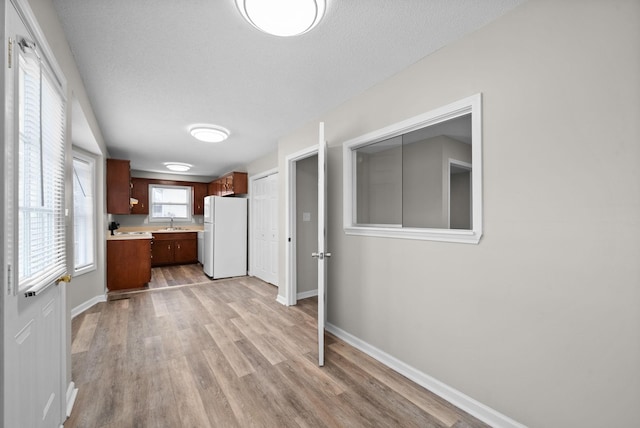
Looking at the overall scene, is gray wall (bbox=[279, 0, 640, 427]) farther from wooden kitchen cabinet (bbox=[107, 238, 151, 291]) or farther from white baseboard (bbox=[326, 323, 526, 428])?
wooden kitchen cabinet (bbox=[107, 238, 151, 291])

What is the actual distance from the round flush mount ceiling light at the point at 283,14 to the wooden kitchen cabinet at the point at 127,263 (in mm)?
4300

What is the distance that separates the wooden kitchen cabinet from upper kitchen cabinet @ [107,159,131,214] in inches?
21.5

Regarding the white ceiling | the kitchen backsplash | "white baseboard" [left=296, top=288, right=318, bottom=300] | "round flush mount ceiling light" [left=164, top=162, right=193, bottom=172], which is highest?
the white ceiling

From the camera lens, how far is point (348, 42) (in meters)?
1.85

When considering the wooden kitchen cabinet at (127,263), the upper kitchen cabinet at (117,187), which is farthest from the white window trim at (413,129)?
the upper kitchen cabinet at (117,187)

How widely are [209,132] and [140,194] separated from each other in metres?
4.48

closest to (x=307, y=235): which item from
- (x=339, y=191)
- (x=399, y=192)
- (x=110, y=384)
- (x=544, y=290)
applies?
(x=339, y=191)

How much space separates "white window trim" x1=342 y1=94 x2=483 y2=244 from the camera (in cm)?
171

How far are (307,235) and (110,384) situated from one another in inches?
107

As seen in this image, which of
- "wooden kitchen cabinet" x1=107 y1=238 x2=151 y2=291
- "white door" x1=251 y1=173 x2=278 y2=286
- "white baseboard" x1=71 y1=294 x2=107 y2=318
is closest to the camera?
"white baseboard" x1=71 y1=294 x2=107 y2=318

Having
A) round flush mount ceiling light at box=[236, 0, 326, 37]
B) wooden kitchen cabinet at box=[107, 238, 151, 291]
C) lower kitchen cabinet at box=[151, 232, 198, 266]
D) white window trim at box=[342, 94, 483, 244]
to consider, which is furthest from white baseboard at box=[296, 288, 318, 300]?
lower kitchen cabinet at box=[151, 232, 198, 266]

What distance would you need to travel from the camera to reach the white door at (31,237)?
0.98m

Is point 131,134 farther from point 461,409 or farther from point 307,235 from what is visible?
point 461,409

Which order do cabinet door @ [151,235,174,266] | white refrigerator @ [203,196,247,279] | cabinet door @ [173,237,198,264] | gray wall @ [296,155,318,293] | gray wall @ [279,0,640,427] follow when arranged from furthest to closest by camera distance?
cabinet door @ [173,237,198,264] < cabinet door @ [151,235,174,266] < white refrigerator @ [203,196,247,279] < gray wall @ [296,155,318,293] < gray wall @ [279,0,640,427]
